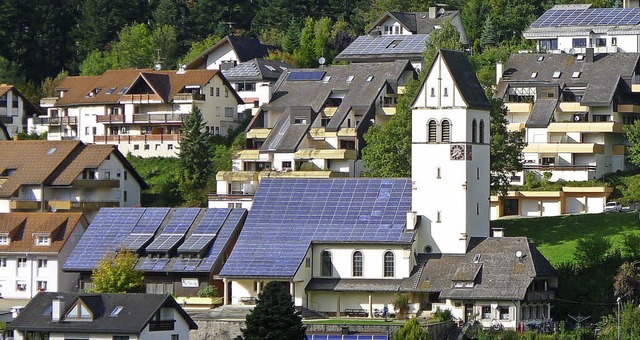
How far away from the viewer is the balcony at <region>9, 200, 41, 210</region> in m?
124

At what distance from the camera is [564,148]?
131m

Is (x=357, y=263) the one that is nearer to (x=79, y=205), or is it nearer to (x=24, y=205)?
(x=79, y=205)

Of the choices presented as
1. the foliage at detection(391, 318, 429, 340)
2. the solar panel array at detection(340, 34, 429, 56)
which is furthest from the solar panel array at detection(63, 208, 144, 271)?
the solar panel array at detection(340, 34, 429, 56)

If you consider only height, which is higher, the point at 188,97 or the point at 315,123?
the point at 188,97

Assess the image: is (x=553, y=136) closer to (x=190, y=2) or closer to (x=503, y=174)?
(x=503, y=174)

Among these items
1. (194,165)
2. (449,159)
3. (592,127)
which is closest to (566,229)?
(449,159)

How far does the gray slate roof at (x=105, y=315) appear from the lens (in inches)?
3740

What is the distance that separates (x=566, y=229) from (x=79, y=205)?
30.6 metres

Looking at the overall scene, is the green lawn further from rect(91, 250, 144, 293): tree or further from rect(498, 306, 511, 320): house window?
rect(91, 250, 144, 293): tree

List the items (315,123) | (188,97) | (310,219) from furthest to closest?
(188,97) → (315,123) → (310,219)

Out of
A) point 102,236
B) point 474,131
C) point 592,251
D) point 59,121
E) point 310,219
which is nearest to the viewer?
point 592,251

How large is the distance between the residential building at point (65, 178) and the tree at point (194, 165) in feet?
9.32

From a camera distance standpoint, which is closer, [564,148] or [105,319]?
[105,319]

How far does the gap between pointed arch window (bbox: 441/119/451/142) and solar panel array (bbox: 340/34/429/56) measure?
38534 millimetres
